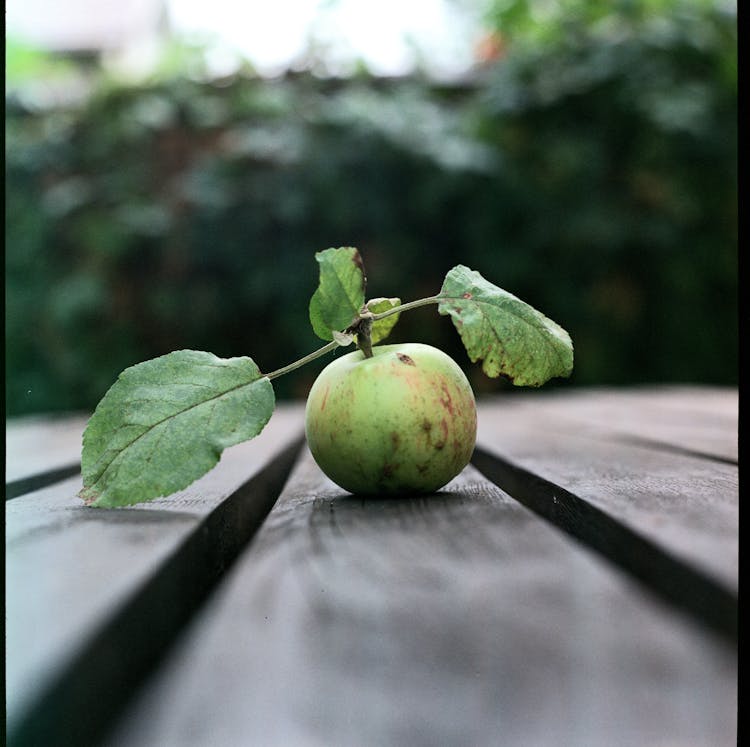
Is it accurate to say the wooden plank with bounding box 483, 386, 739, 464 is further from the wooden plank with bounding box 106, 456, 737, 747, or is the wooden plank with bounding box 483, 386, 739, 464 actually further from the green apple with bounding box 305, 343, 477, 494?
the wooden plank with bounding box 106, 456, 737, 747

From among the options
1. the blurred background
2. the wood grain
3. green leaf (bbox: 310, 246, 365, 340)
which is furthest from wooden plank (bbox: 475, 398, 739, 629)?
the blurred background

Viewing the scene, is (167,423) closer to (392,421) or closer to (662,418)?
(392,421)

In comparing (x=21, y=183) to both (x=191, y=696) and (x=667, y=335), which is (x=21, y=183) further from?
(x=191, y=696)

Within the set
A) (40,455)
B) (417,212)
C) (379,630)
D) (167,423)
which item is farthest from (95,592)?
(417,212)

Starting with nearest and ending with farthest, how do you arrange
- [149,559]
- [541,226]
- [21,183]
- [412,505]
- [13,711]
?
[13,711] < [149,559] < [412,505] < [541,226] < [21,183]

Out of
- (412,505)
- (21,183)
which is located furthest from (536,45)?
(412,505)

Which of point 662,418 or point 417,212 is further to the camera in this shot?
point 417,212

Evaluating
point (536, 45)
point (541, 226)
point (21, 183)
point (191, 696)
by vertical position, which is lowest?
point (191, 696)
